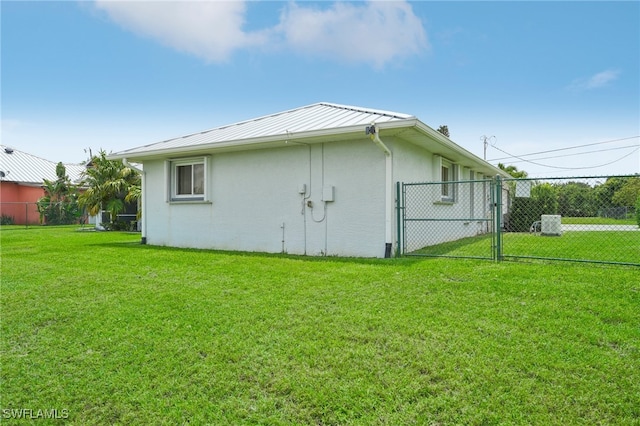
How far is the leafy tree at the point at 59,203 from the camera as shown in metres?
21.9

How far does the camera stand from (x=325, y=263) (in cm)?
679

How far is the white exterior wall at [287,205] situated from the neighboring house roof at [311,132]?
36 cm

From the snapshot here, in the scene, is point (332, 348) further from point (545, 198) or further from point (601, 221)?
point (545, 198)

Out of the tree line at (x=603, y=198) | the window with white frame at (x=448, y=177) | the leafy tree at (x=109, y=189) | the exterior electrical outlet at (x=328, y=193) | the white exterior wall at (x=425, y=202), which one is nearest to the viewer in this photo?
Answer: the tree line at (x=603, y=198)

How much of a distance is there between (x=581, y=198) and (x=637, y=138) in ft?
78.4

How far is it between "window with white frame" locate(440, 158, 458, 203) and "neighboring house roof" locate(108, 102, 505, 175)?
0.26 metres

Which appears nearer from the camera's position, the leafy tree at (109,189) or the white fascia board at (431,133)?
the white fascia board at (431,133)

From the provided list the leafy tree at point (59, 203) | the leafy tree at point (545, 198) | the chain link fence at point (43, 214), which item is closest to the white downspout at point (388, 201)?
the leafy tree at point (545, 198)

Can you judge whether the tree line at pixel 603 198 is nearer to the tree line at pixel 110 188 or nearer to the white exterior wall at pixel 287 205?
the white exterior wall at pixel 287 205

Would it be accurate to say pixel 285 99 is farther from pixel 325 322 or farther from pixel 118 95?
pixel 325 322

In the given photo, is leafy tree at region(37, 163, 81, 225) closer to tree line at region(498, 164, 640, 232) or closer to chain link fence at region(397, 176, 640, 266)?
chain link fence at region(397, 176, 640, 266)

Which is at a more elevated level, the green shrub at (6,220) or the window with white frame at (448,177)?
the window with white frame at (448,177)

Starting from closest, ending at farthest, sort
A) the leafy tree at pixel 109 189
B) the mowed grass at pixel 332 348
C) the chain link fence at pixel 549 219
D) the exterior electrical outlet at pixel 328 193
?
the mowed grass at pixel 332 348 → the chain link fence at pixel 549 219 → the exterior electrical outlet at pixel 328 193 → the leafy tree at pixel 109 189

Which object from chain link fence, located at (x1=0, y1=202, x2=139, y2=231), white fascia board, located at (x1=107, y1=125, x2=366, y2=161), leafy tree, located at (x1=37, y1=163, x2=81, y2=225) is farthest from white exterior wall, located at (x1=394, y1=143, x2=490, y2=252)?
leafy tree, located at (x1=37, y1=163, x2=81, y2=225)
